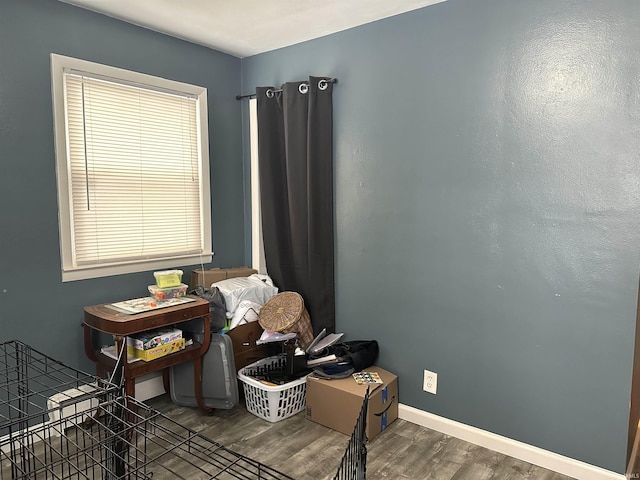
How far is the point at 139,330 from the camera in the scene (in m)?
2.44

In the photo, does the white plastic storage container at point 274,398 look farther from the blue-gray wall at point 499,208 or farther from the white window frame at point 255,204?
the white window frame at point 255,204

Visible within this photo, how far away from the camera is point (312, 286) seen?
3.15 metres

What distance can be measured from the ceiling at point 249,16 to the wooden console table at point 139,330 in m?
1.74

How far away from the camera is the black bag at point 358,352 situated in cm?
281

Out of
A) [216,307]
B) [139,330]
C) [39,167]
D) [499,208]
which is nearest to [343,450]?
[216,307]

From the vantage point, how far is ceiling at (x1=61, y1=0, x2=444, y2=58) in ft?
8.49

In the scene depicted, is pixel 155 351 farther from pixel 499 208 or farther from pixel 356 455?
pixel 499 208

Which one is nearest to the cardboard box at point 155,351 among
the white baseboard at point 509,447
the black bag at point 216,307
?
the black bag at point 216,307

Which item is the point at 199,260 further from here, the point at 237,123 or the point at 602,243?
the point at 602,243

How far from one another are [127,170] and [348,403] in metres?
2.01

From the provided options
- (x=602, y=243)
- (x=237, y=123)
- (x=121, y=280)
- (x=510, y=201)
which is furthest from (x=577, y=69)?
(x=121, y=280)

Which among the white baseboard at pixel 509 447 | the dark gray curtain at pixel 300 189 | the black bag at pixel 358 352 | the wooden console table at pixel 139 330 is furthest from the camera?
the dark gray curtain at pixel 300 189

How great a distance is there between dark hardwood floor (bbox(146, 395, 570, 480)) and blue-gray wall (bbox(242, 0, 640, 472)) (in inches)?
6.8

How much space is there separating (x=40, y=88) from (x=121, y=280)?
47.6 inches
